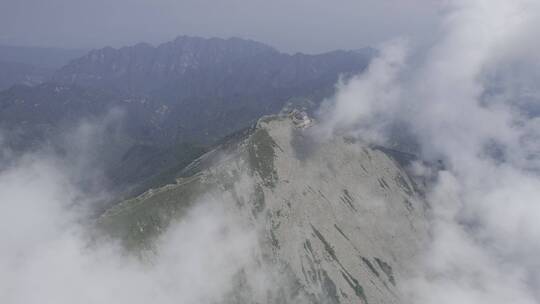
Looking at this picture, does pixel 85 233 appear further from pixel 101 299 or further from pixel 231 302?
pixel 231 302

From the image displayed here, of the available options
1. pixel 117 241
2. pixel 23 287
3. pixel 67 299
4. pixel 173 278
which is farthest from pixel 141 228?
pixel 23 287

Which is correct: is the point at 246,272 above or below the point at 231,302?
above

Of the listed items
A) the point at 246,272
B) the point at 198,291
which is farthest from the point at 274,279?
the point at 198,291

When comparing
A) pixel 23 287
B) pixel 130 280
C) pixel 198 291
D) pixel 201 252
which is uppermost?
pixel 201 252

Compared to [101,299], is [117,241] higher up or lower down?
higher up

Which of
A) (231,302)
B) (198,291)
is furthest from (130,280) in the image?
(231,302)

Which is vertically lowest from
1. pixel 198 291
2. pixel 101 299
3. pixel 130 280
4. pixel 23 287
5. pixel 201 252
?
pixel 23 287

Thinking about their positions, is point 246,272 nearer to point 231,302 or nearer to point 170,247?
point 231,302

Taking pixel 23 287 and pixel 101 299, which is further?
pixel 23 287

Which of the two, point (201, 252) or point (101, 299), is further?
point (201, 252)
